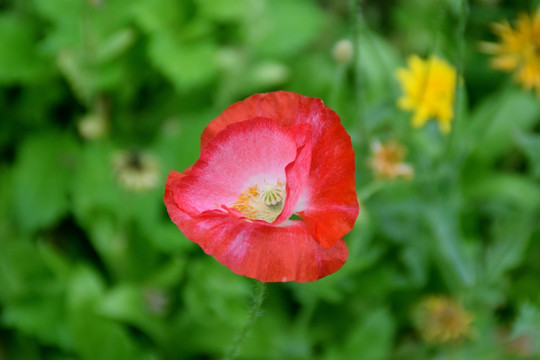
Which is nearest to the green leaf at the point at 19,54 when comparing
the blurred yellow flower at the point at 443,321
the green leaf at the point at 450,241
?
the green leaf at the point at 450,241

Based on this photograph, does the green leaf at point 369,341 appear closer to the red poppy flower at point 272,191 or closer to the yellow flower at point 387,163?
the yellow flower at point 387,163

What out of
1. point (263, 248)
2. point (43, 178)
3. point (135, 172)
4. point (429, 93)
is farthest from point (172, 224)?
point (263, 248)

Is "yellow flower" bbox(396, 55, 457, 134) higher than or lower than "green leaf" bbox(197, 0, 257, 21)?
lower

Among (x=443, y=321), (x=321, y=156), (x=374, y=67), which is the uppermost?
(x=374, y=67)

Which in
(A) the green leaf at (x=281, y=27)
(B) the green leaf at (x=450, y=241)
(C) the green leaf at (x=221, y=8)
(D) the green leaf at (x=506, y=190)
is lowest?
(B) the green leaf at (x=450, y=241)

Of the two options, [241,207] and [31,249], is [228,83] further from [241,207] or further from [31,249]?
[241,207]

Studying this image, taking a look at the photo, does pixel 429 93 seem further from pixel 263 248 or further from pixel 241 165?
pixel 263 248

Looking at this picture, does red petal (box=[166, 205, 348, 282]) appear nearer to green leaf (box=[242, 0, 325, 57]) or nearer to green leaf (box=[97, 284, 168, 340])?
green leaf (box=[97, 284, 168, 340])

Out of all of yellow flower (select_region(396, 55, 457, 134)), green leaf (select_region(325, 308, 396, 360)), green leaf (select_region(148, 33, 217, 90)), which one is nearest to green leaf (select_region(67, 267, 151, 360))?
green leaf (select_region(325, 308, 396, 360))
